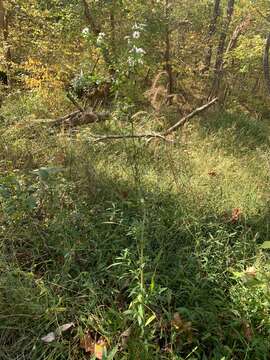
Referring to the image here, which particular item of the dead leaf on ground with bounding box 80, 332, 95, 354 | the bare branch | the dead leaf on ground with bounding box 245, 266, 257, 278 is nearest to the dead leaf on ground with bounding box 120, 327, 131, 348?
the dead leaf on ground with bounding box 80, 332, 95, 354

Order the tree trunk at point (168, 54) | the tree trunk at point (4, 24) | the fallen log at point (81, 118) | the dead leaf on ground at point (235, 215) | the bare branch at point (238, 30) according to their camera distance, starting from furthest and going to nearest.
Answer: the bare branch at point (238, 30), the tree trunk at point (4, 24), the tree trunk at point (168, 54), the fallen log at point (81, 118), the dead leaf on ground at point (235, 215)

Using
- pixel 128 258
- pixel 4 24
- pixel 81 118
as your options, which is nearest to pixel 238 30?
pixel 81 118

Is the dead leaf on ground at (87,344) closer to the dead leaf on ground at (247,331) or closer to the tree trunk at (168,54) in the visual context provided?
the dead leaf on ground at (247,331)

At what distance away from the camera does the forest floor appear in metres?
1.75

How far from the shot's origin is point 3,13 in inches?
260

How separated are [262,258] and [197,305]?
2.25 ft

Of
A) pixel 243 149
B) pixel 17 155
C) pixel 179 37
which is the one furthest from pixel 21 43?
pixel 243 149

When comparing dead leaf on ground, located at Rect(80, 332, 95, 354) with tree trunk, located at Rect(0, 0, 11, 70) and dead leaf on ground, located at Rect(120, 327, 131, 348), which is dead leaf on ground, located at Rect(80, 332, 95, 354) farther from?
tree trunk, located at Rect(0, 0, 11, 70)

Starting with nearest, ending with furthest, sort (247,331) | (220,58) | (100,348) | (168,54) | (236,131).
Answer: (100,348)
(247,331)
(236,131)
(168,54)
(220,58)

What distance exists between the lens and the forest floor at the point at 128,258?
1746 millimetres

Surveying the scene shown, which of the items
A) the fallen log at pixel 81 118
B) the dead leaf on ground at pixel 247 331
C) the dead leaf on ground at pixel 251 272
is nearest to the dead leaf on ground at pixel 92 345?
the dead leaf on ground at pixel 247 331

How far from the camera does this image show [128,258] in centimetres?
208

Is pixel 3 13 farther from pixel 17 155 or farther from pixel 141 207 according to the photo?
pixel 141 207

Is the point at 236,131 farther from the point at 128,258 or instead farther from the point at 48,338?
the point at 48,338
